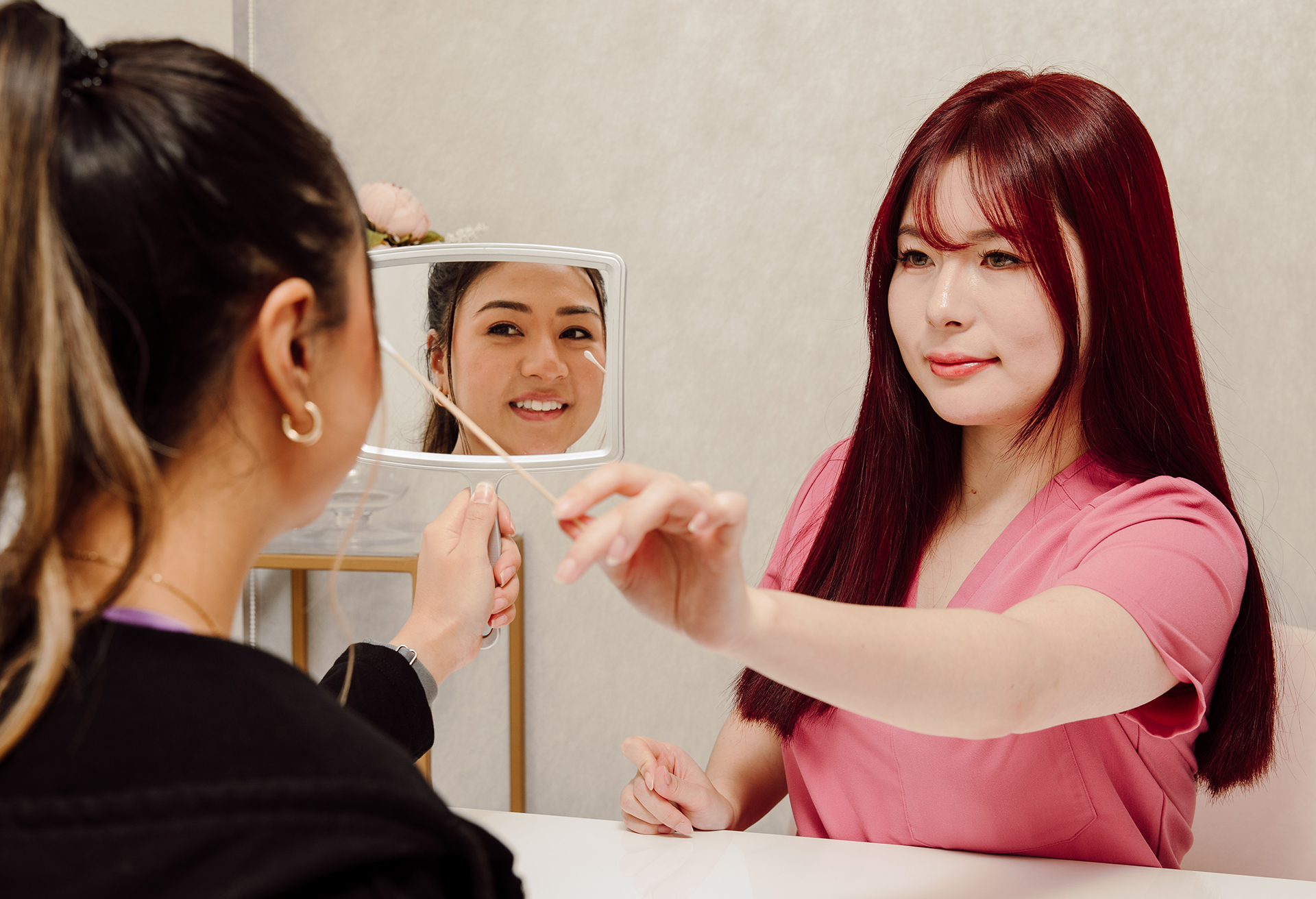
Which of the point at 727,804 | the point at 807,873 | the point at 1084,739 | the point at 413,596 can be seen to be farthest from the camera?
the point at 413,596

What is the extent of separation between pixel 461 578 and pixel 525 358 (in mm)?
268

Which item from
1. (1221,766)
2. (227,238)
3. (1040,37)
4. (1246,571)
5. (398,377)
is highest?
(1040,37)

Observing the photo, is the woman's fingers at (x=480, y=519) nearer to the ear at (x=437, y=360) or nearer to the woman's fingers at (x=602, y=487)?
the ear at (x=437, y=360)

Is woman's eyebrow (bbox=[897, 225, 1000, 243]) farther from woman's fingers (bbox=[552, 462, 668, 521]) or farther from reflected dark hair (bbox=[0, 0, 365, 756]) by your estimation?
reflected dark hair (bbox=[0, 0, 365, 756])

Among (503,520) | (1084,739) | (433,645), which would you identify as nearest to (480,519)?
(503,520)

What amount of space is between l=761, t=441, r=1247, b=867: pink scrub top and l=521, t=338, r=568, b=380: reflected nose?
0.51m

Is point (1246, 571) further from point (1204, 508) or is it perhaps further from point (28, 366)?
point (28, 366)

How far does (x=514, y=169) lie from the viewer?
193 centimetres

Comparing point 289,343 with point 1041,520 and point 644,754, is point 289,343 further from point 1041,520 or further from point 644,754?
point 1041,520

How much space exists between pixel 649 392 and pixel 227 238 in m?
Result: 1.43

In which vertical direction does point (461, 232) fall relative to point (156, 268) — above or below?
above

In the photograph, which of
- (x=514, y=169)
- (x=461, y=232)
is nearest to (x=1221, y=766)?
(x=461, y=232)

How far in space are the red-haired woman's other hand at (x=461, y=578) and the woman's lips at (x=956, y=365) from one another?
49 centimetres

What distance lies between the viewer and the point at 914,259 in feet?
3.50
